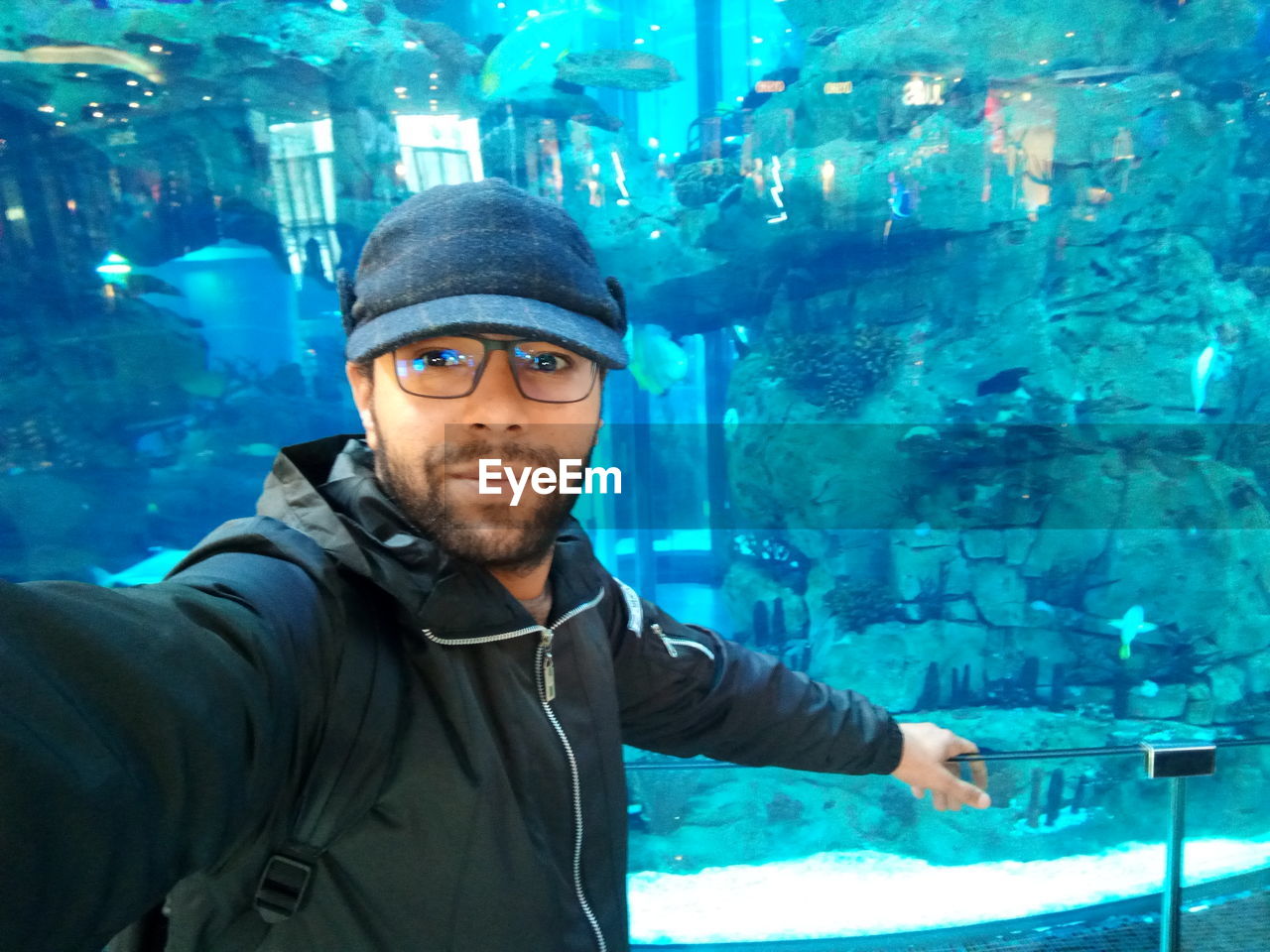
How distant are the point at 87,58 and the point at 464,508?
7.05 metres

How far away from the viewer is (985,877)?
3646 millimetres

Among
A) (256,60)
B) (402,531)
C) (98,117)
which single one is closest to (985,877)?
(402,531)

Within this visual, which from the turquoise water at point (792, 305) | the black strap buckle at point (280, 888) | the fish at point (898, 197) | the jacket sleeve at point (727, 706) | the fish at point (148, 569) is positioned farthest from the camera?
the fish at point (148, 569)

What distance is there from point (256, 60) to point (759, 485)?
5.42 metres

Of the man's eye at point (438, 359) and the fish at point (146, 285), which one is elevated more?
the fish at point (146, 285)

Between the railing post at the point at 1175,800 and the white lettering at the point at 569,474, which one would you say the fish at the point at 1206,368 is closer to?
the railing post at the point at 1175,800

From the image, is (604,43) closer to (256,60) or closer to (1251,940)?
(256,60)

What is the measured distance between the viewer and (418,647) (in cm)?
90

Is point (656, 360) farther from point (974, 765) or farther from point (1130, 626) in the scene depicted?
point (974, 765)

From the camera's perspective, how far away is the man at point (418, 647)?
543mm

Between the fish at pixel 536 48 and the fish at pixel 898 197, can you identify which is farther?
the fish at pixel 898 197

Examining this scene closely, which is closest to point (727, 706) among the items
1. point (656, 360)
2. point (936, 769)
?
point (936, 769)

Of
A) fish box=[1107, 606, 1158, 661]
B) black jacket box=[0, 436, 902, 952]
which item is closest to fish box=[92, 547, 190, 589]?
black jacket box=[0, 436, 902, 952]

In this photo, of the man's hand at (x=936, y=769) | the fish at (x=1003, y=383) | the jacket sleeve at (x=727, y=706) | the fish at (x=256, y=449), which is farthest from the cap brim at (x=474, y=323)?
the fish at (x=256, y=449)
